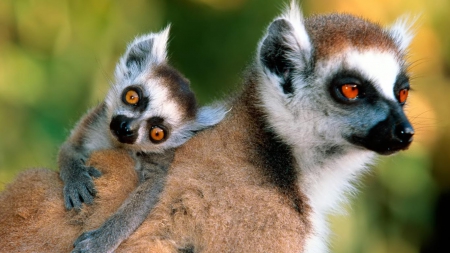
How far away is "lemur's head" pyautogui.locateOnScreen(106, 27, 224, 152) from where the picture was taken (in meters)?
3.10

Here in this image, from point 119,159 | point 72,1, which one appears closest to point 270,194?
point 119,159

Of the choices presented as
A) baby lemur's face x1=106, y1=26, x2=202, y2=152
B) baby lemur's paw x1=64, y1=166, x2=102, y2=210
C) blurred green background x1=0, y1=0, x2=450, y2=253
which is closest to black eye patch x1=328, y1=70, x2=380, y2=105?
baby lemur's face x1=106, y1=26, x2=202, y2=152

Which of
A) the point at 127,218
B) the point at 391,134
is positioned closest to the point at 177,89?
→ the point at 127,218

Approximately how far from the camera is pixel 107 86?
15.0 ft

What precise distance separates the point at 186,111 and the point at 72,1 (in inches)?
74.0

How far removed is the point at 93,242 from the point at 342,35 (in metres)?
1.47

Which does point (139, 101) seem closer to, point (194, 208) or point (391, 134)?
point (194, 208)

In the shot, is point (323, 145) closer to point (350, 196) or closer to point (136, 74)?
point (350, 196)

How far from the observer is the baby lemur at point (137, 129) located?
265cm

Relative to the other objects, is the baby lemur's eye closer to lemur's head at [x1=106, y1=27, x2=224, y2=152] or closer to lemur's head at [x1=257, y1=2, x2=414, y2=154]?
lemur's head at [x1=106, y1=27, x2=224, y2=152]

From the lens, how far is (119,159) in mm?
2877

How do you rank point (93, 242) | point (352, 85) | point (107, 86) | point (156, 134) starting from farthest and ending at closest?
point (107, 86) < point (156, 134) < point (352, 85) < point (93, 242)

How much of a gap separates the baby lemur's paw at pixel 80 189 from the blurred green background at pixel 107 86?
1337 mm

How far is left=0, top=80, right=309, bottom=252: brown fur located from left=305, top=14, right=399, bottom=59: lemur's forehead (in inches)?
20.7
